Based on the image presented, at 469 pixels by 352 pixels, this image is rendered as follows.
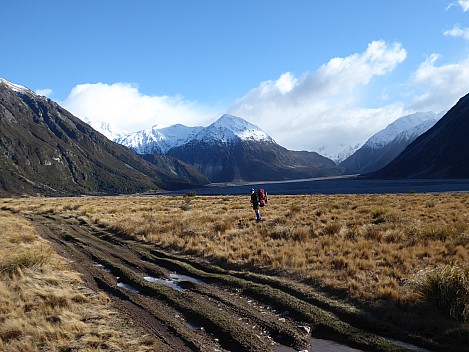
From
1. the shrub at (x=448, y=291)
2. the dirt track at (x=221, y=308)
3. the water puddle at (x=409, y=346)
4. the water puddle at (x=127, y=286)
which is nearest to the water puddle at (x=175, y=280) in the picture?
the dirt track at (x=221, y=308)

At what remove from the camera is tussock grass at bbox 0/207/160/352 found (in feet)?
26.1

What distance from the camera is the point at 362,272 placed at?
40.7ft

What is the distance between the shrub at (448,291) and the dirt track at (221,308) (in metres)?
1.55

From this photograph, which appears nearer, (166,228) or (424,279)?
(424,279)

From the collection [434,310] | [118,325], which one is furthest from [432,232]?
[118,325]

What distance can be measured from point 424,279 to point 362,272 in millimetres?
2346

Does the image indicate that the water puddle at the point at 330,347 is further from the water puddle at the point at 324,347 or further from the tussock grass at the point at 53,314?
the tussock grass at the point at 53,314

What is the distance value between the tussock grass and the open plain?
0.04 metres

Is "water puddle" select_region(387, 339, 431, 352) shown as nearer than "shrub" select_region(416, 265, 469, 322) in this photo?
Yes

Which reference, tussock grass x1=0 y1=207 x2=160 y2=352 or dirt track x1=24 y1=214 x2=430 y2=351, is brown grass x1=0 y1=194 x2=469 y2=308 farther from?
tussock grass x1=0 y1=207 x2=160 y2=352

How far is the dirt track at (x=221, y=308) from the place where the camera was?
814 cm

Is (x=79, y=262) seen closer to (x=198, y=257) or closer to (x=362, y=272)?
(x=198, y=257)

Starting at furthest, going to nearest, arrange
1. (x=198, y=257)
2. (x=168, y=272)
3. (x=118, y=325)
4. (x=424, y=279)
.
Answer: (x=198, y=257) < (x=168, y=272) < (x=424, y=279) < (x=118, y=325)

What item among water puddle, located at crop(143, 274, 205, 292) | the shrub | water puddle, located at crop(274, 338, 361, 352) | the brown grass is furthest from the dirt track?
the shrub
